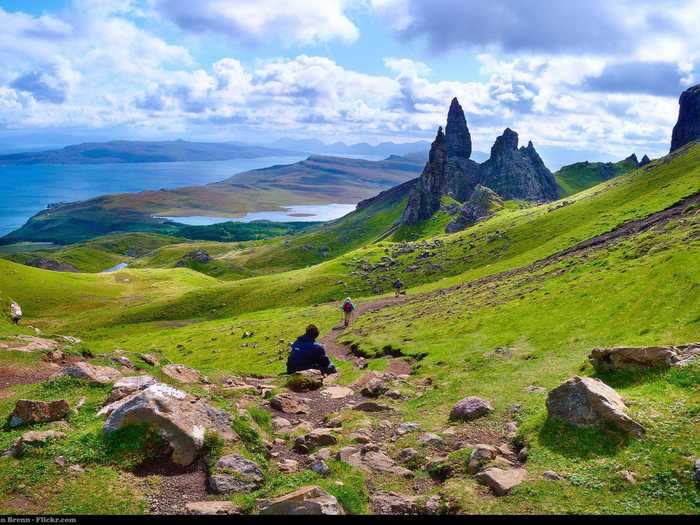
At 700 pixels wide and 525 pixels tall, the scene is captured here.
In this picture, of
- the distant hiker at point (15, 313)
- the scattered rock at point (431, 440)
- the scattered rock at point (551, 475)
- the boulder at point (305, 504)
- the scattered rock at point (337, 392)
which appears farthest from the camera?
the distant hiker at point (15, 313)

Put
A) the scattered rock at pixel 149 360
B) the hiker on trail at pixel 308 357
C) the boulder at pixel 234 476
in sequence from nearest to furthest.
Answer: the boulder at pixel 234 476 → the scattered rock at pixel 149 360 → the hiker on trail at pixel 308 357

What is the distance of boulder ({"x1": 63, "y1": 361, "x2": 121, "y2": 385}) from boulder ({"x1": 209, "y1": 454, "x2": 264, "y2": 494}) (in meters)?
9.46

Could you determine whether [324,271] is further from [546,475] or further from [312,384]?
[546,475]

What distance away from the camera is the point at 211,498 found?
15773 millimetres

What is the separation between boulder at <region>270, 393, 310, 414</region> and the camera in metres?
27.3

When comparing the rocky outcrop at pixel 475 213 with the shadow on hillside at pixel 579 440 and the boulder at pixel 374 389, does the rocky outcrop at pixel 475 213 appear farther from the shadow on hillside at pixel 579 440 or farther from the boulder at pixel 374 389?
the shadow on hillside at pixel 579 440

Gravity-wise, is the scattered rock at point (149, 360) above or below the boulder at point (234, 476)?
below

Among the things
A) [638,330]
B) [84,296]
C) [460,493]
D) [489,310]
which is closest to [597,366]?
[638,330]

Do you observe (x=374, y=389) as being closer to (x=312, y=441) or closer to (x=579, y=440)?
(x=312, y=441)

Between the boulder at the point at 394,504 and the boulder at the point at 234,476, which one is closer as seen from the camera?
the boulder at the point at 394,504

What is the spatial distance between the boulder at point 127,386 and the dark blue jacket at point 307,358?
46.9ft

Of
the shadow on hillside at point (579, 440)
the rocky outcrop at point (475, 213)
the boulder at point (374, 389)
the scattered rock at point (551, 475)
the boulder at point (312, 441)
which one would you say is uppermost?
the rocky outcrop at point (475, 213)

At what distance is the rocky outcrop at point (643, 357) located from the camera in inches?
864

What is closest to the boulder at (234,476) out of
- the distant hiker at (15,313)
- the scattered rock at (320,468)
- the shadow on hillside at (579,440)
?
the scattered rock at (320,468)
